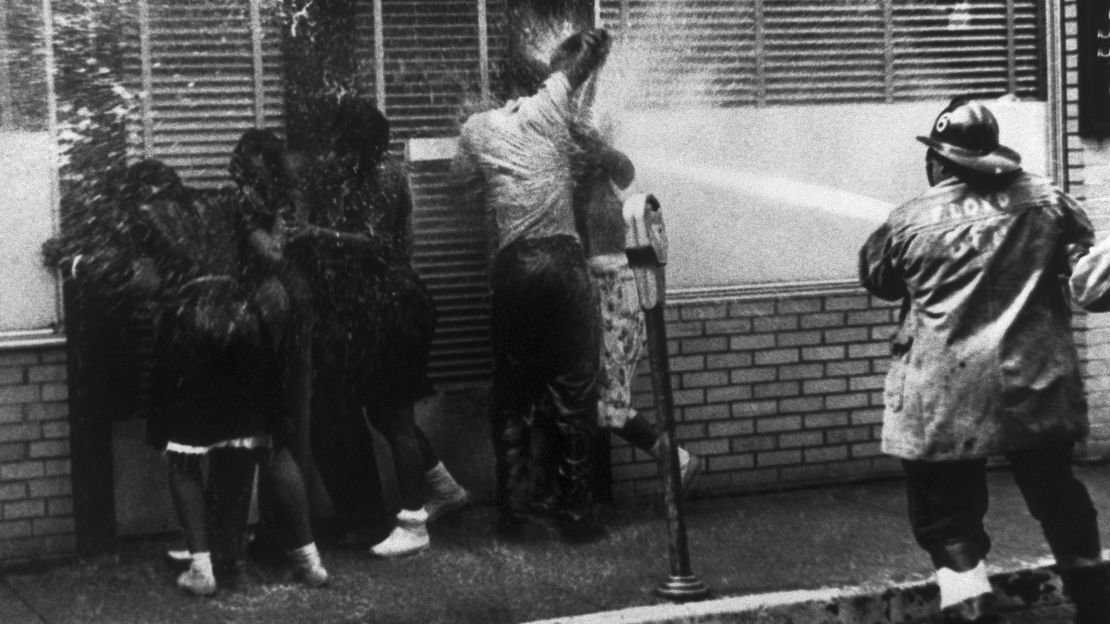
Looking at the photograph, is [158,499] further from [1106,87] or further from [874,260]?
[1106,87]

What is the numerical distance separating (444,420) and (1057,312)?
296 cm

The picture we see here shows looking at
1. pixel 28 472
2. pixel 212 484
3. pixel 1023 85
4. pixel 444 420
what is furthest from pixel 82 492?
pixel 1023 85

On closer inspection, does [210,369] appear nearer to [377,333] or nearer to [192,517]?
[192,517]

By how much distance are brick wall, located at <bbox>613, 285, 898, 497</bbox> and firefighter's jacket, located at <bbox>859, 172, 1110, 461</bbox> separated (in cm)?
237

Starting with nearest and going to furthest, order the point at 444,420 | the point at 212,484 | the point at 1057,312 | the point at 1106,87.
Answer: the point at 1057,312 < the point at 212,484 < the point at 444,420 < the point at 1106,87

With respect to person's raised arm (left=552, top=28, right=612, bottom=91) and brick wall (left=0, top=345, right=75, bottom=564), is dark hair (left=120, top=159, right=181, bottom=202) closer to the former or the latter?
brick wall (left=0, top=345, right=75, bottom=564)

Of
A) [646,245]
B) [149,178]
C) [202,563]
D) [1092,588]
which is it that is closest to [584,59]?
[646,245]

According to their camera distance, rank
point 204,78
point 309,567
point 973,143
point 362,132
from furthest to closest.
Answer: point 204,78 → point 362,132 → point 309,567 → point 973,143

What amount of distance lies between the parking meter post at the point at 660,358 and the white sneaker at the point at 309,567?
4.36 ft

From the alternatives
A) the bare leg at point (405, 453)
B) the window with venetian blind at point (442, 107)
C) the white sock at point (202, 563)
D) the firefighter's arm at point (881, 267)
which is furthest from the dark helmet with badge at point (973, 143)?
the white sock at point (202, 563)

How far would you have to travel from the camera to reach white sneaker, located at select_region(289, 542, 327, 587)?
5984 mm

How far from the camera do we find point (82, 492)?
21.2ft

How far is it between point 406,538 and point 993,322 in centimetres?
268

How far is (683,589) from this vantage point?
563 cm
